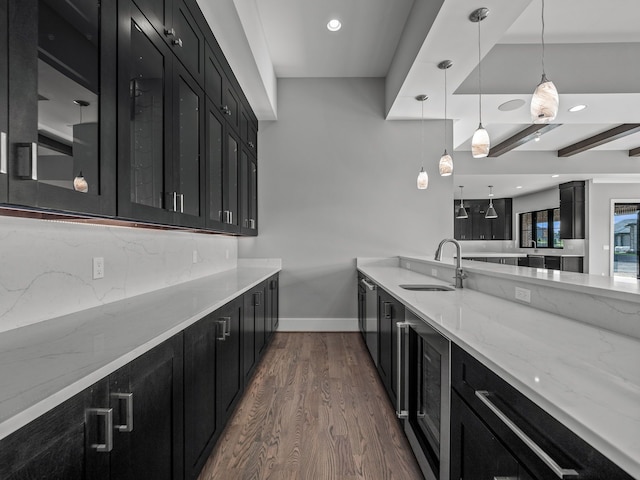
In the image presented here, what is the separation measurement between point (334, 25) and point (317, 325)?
3.34 m

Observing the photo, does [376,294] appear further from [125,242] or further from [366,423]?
[125,242]

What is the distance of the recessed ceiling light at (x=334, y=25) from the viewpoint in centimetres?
323

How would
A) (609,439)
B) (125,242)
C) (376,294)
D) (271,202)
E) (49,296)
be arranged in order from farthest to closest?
1. (271,202)
2. (376,294)
3. (125,242)
4. (49,296)
5. (609,439)

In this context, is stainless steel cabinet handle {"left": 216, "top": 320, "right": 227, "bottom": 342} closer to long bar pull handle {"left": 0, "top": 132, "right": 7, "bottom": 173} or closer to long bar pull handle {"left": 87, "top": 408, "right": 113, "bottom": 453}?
long bar pull handle {"left": 87, "top": 408, "right": 113, "bottom": 453}

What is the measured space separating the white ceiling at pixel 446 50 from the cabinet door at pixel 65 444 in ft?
7.89

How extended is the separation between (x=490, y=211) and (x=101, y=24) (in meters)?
9.70

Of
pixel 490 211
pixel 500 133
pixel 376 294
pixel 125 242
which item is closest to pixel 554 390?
pixel 125 242

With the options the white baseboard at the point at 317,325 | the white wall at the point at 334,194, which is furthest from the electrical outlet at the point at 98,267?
the white baseboard at the point at 317,325

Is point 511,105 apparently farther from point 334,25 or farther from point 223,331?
point 223,331

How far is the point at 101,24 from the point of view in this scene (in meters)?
1.27

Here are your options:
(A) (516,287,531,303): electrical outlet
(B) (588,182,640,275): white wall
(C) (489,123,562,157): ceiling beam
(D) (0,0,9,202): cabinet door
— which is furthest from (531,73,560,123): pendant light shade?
(B) (588,182,640,275): white wall

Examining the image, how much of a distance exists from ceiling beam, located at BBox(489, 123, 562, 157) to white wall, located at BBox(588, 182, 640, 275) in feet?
9.83

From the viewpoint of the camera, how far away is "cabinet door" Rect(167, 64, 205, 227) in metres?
1.92

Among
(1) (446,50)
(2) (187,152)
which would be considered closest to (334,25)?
(1) (446,50)
